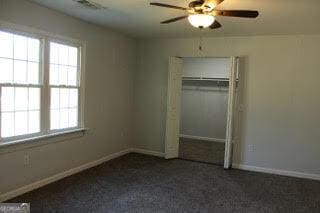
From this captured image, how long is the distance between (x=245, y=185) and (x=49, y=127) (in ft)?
9.74

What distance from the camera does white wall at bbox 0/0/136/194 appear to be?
3.64 meters

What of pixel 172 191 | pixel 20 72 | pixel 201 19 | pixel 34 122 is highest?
pixel 201 19

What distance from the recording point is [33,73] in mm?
3891

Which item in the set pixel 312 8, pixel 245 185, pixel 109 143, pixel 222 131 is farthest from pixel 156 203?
pixel 222 131

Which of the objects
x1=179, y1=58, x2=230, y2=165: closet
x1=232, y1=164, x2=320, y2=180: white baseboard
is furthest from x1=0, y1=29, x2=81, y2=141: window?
x1=179, y1=58, x2=230, y2=165: closet

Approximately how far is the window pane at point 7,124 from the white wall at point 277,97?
3344 mm

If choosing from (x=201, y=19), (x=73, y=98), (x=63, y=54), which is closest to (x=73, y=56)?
(x=63, y=54)


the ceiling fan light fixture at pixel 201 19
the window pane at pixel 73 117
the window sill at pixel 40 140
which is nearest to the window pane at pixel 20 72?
the window sill at pixel 40 140

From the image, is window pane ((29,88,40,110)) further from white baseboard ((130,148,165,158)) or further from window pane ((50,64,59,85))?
white baseboard ((130,148,165,158))

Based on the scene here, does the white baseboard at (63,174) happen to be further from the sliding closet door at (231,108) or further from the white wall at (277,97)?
the white wall at (277,97)

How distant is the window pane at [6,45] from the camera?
3.44 m

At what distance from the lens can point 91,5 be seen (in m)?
3.71

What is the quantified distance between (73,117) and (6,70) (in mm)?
1392

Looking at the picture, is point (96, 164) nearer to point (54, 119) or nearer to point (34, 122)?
point (54, 119)
